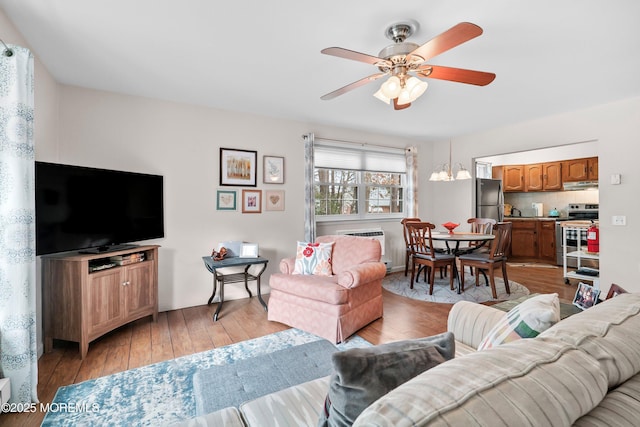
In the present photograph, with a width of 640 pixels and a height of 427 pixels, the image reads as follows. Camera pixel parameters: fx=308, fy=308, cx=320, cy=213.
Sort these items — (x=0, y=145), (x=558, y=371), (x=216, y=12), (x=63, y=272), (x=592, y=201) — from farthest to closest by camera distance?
1. (x=592, y=201)
2. (x=63, y=272)
3. (x=216, y=12)
4. (x=0, y=145)
5. (x=558, y=371)

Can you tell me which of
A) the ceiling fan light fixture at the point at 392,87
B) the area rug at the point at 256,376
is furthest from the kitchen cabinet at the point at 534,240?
the area rug at the point at 256,376

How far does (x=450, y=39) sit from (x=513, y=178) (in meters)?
6.31

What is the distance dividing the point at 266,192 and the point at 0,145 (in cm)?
272

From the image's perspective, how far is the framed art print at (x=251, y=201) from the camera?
4.12m

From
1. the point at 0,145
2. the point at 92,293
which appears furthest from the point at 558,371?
the point at 92,293

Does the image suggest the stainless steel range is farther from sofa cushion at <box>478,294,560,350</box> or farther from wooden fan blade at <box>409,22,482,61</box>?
sofa cushion at <box>478,294,560,350</box>

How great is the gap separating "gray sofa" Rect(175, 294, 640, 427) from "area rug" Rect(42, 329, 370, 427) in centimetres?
178

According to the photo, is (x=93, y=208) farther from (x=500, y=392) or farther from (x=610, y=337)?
(x=610, y=337)

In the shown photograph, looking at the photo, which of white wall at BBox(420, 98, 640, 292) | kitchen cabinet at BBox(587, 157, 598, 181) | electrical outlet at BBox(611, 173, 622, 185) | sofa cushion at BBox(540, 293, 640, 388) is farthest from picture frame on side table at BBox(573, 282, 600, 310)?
kitchen cabinet at BBox(587, 157, 598, 181)

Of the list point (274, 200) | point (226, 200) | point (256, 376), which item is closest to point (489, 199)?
point (274, 200)

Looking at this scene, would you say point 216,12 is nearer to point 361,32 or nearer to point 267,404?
point 361,32

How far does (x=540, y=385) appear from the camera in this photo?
0.60 metres

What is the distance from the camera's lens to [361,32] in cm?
221

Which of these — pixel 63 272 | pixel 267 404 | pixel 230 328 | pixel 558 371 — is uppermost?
pixel 558 371
